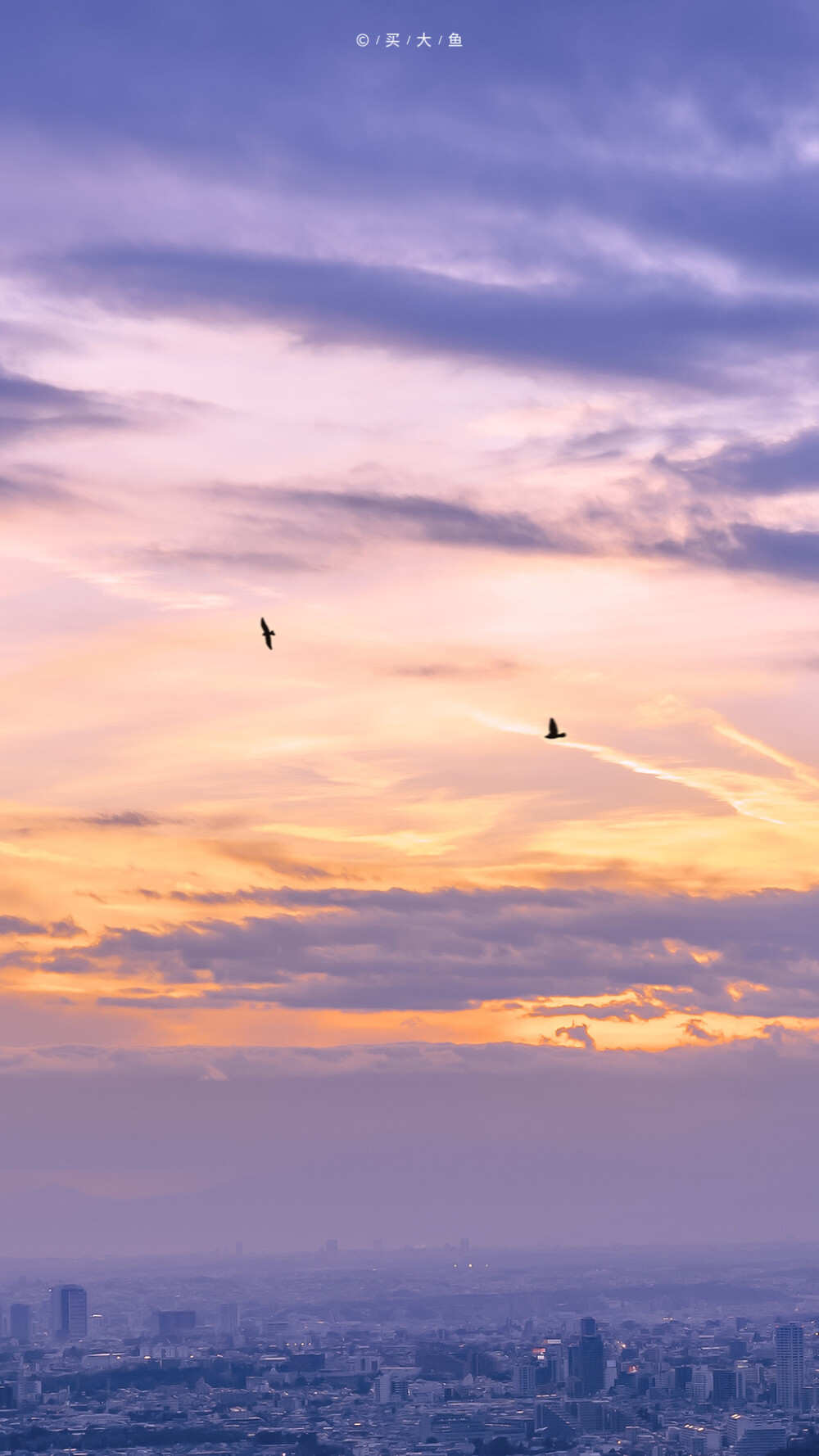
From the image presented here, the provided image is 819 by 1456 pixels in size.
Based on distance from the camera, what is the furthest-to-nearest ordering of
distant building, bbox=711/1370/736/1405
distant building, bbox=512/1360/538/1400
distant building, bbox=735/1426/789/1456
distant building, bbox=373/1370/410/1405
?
distant building, bbox=512/1360/538/1400
distant building, bbox=373/1370/410/1405
distant building, bbox=711/1370/736/1405
distant building, bbox=735/1426/789/1456

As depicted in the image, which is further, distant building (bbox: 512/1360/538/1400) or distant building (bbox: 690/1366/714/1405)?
distant building (bbox: 512/1360/538/1400)

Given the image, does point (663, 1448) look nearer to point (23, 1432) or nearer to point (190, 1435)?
point (190, 1435)

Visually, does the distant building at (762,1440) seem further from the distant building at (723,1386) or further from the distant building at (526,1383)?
the distant building at (526,1383)

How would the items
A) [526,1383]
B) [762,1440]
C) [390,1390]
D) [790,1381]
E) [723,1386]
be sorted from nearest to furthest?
1. [762,1440]
2. [790,1381]
3. [723,1386]
4. [390,1390]
5. [526,1383]

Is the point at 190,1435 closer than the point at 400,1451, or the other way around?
the point at 400,1451

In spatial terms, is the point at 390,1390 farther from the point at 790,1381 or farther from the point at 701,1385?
the point at 790,1381

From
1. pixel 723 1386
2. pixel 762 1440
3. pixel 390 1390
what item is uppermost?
pixel 762 1440

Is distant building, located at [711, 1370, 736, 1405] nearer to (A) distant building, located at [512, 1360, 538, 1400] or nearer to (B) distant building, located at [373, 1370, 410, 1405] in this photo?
(A) distant building, located at [512, 1360, 538, 1400]

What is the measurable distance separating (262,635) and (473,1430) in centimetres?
11050

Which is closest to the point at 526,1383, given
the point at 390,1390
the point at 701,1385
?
→ the point at 390,1390

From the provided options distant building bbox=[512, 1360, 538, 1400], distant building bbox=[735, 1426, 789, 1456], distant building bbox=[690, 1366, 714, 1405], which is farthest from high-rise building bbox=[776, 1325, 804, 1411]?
distant building bbox=[735, 1426, 789, 1456]

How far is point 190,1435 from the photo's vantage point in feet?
521

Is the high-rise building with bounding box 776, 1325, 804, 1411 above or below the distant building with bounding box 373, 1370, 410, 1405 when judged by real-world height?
above

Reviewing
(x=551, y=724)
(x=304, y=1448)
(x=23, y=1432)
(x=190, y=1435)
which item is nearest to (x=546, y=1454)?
(x=304, y=1448)
